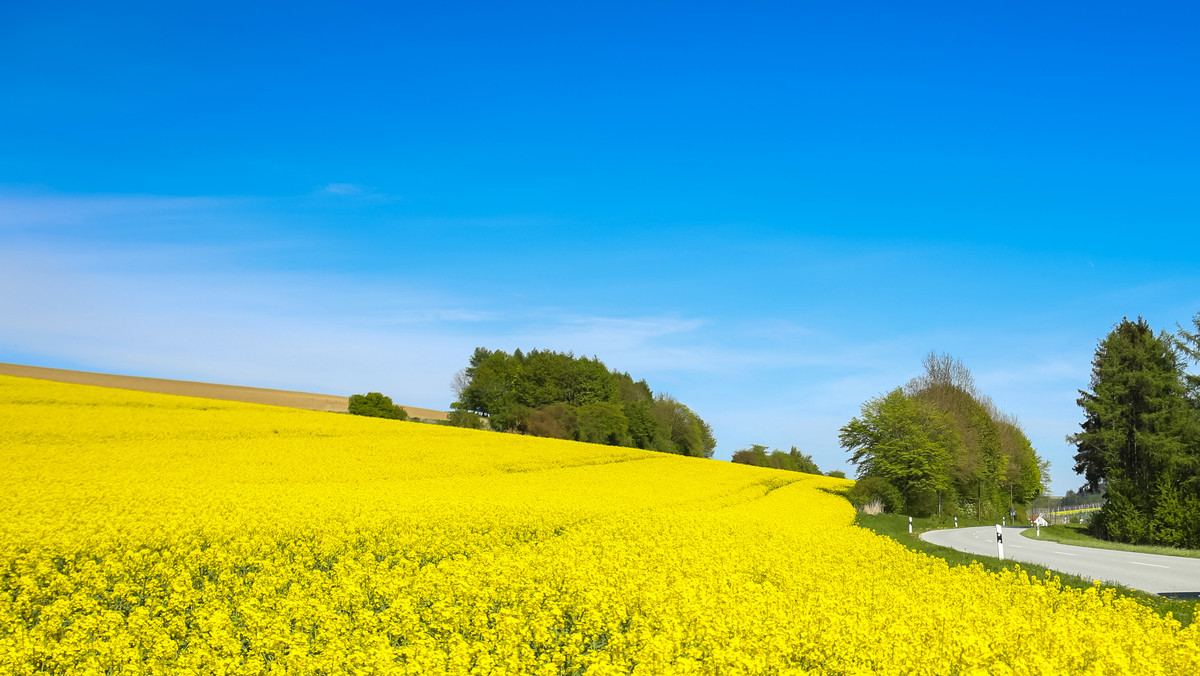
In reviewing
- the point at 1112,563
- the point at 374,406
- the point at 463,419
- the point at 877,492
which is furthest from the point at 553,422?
the point at 1112,563

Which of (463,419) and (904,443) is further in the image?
(463,419)

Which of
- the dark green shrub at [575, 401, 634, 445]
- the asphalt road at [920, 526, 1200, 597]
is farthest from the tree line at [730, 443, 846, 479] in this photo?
the asphalt road at [920, 526, 1200, 597]

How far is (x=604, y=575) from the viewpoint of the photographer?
33.8ft

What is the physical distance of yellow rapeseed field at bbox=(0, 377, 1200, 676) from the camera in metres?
7.15

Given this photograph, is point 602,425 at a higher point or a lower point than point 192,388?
higher

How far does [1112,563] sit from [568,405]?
220ft

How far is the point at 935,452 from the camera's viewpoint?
56.0 m

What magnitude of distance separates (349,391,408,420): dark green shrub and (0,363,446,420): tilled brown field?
11.5ft

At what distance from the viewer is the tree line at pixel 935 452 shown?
181 ft

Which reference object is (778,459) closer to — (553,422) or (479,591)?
(553,422)

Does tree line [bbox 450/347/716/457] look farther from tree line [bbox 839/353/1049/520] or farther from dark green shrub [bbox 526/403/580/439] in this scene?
tree line [bbox 839/353/1049/520]

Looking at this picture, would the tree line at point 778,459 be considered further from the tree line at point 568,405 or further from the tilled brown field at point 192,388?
the tilled brown field at point 192,388

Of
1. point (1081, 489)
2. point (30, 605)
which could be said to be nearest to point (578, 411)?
point (1081, 489)

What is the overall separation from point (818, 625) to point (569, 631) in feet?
9.44
